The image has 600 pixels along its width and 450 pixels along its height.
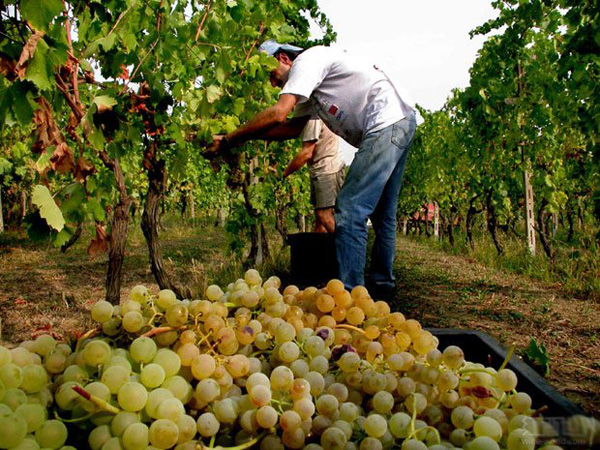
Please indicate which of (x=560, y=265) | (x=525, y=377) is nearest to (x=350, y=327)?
(x=525, y=377)

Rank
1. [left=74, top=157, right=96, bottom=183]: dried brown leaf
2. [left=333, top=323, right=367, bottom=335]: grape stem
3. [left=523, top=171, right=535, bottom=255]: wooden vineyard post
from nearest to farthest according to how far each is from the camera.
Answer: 1. [left=333, top=323, right=367, bottom=335]: grape stem
2. [left=74, top=157, right=96, bottom=183]: dried brown leaf
3. [left=523, top=171, right=535, bottom=255]: wooden vineyard post

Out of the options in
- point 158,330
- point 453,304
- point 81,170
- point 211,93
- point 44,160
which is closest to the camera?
point 158,330

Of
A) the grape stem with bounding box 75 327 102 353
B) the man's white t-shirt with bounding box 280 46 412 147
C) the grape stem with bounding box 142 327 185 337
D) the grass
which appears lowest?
the grass

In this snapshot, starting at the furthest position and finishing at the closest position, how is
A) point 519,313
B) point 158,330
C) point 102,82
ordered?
point 519,313, point 102,82, point 158,330

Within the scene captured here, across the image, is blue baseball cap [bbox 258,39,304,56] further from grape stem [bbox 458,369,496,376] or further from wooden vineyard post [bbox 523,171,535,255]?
wooden vineyard post [bbox 523,171,535,255]

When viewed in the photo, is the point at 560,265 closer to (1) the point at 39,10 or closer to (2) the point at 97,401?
(1) the point at 39,10

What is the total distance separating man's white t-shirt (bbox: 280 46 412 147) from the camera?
2.43m

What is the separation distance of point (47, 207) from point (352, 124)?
166 centimetres

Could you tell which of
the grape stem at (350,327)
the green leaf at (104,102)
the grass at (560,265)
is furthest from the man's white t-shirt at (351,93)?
the grass at (560,265)

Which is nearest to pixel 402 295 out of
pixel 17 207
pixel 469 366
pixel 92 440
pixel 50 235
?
pixel 50 235

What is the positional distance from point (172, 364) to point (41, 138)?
1520 mm

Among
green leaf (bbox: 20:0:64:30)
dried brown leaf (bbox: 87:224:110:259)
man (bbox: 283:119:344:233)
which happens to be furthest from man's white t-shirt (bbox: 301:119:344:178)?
green leaf (bbox: 20:0:64:30)

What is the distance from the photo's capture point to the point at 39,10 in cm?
102

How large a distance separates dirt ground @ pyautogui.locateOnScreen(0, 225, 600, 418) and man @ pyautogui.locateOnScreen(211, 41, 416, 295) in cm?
97
